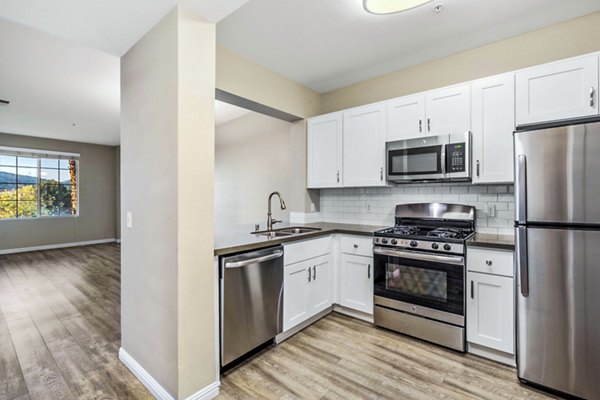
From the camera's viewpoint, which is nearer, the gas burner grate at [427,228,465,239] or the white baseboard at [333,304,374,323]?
the gas burner grate at [427,228,465,239]

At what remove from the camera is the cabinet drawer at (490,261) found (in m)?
2.14

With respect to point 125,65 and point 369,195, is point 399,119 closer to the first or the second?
point 369,195

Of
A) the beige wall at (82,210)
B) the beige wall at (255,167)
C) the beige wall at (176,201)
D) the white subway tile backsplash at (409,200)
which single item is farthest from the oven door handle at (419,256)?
the beige wall at (82,210)

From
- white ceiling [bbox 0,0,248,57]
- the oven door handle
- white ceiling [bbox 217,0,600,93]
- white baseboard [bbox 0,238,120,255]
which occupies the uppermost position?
white ceiling [bbox 217,0,600,93]

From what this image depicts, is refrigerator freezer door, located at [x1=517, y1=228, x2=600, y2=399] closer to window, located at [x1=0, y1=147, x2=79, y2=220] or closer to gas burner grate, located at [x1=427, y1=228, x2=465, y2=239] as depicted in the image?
gas burner grate, located at [x1=427, y1=228, x2=465, y2=239]

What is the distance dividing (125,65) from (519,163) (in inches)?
114

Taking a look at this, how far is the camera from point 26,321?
9.74 feet

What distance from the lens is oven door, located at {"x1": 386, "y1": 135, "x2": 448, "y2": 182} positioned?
267 centimetres

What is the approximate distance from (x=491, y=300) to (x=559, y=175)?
104cm

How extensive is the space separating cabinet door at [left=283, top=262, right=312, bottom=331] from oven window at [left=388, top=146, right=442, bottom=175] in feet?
4.46

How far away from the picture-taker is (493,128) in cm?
244

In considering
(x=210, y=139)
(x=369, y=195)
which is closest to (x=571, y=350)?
(x=369, y=195)

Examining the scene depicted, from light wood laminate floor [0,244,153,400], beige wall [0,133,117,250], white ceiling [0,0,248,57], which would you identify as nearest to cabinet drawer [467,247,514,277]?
white ceiling [0,0,248,57]

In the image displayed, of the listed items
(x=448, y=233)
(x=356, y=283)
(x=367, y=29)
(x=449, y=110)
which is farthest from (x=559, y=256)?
(x=367, y=29)
